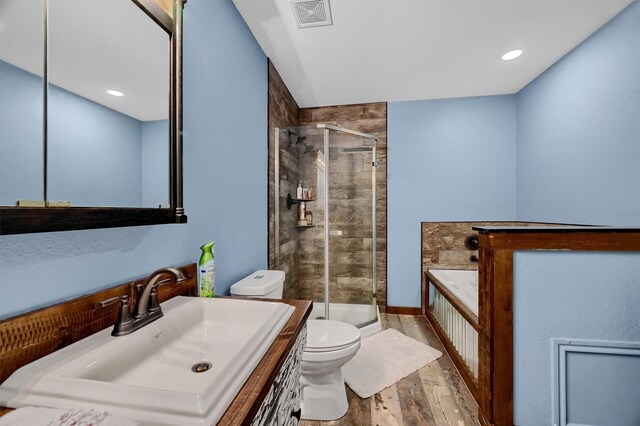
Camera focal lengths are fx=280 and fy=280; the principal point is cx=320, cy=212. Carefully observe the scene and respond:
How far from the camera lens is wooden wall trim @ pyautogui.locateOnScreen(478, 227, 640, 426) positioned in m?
1.36

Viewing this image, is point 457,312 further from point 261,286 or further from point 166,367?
point 166,367

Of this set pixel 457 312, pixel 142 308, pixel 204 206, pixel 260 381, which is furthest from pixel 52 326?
pixel 457 312

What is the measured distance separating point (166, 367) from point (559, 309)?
1.74 meters

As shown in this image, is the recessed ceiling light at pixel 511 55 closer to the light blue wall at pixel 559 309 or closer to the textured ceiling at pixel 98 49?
the light blue wall at pixel 559 309

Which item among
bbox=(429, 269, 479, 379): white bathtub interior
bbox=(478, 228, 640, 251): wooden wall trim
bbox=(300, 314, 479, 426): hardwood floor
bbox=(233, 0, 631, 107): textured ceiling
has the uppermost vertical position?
bbox=(233, 0, 631, 107): textured ceiling

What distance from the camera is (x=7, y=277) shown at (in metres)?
0.62

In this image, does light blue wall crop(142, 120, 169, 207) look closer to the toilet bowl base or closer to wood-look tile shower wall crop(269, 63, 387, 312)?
the toilet bowl base

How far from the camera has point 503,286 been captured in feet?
4.61

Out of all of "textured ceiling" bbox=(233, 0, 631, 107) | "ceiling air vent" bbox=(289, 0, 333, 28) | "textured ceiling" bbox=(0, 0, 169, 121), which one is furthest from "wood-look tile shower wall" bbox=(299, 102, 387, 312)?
"textured ceiling" bbox=(0, 0, 169, 121)

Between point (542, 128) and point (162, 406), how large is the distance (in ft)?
10.9

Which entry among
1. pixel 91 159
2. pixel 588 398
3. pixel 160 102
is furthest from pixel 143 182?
pixel 588 398

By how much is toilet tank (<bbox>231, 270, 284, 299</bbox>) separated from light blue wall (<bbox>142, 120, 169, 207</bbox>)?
2.16 feet

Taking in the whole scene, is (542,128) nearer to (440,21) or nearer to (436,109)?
(436,109)

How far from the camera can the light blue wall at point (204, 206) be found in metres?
0.69
